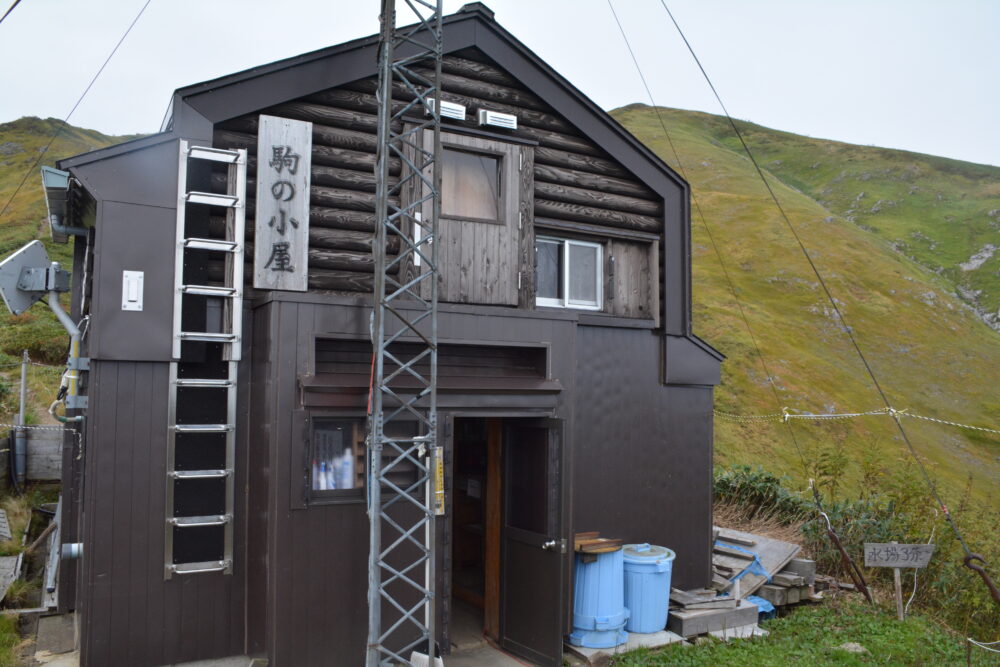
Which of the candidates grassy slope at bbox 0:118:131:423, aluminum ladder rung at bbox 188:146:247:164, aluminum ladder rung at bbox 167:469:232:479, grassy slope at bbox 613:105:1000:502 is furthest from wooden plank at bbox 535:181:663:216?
grassy slope at bbox 0:118:131:423

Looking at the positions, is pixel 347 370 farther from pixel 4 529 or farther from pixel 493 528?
pixel 4 529

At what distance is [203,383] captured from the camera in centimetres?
682

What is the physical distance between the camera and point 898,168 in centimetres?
9494

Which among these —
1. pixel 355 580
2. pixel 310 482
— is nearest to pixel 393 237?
pixel 310 482

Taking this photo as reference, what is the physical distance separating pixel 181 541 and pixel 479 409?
9.75ft

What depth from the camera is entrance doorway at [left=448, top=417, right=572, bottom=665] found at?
7.64 m

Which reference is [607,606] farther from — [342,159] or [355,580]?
[342,159]

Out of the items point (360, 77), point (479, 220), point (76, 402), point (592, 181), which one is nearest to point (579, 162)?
point (592, 181)

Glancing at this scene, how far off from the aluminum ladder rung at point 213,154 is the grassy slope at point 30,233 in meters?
8.77

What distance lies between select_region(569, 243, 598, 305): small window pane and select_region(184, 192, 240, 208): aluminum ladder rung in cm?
401

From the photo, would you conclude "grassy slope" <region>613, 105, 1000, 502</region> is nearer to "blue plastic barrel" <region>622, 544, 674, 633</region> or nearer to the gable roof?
"blue plastic barrel" <region>622, 544, 674, 633</region>

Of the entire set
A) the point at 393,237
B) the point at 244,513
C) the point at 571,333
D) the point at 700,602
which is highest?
the point at 393,237

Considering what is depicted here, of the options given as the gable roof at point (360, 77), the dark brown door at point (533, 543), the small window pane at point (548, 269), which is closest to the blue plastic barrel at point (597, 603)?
the dark brown door at point (533, 543)

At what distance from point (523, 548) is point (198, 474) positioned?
3.38 m
